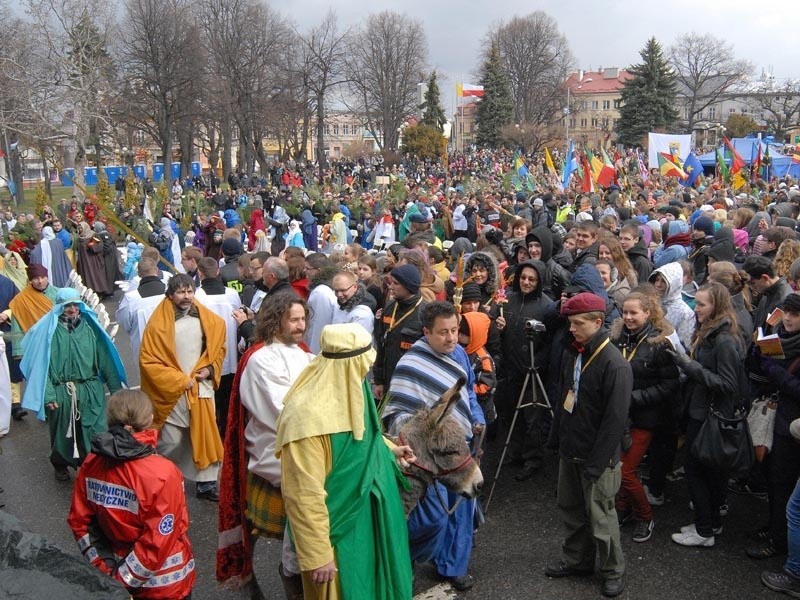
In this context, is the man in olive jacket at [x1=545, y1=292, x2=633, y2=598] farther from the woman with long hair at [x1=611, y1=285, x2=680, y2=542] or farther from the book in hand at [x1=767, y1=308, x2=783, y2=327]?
the book in hand at [x1=767, y1=308, x2=783, y2=327]

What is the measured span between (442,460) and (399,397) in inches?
35.9

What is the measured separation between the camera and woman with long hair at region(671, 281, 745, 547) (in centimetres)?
448

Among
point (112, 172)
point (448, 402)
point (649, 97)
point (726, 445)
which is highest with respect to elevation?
point (649, 97)

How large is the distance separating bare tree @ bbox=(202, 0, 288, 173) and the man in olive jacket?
46.1 m

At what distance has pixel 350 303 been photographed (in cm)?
591

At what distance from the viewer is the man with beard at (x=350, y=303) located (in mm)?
5801

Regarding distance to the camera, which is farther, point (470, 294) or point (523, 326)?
point (523, 326)

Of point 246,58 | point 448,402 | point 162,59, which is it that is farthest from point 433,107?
point 448,402

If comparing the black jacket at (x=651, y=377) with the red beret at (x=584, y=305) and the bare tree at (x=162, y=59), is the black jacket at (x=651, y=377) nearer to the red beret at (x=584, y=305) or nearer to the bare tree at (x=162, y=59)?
the red beret at (x=584, y=305)

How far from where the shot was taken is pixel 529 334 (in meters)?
5.40

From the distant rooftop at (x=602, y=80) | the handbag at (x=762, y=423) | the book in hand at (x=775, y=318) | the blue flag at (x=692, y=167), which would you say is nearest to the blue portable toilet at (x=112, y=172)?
the blue flag at (x=692, y=167)

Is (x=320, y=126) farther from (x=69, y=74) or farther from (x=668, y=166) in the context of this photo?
(x=668, y=166)

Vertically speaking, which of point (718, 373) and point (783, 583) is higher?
point (718, 373)

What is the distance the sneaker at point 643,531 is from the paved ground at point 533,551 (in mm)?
42
